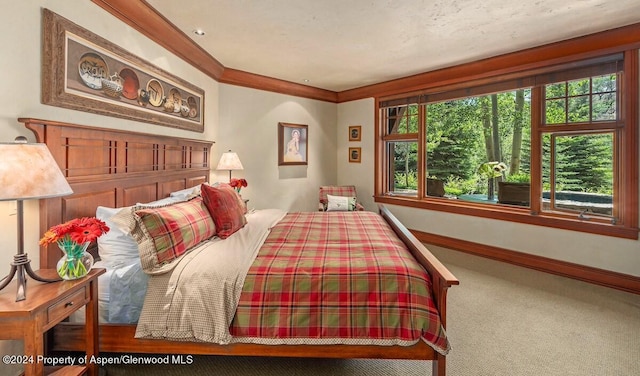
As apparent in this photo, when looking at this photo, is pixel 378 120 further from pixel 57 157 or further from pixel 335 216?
pixel 57 157

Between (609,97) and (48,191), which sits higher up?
(609,97)

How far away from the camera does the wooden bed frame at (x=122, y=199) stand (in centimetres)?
167

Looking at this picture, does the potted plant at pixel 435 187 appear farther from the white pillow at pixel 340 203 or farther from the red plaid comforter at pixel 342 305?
the red plaid comforter at pixel 342 305

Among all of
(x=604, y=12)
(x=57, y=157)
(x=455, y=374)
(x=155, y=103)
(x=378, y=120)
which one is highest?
(x=604, y=12)

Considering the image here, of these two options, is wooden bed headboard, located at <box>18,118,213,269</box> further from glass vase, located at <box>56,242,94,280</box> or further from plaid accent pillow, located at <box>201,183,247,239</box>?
plaid accent pillow, located at <box>201,183,247,239</box>

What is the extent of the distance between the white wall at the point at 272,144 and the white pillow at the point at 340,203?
1.91 feet

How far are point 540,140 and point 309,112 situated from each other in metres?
3.43

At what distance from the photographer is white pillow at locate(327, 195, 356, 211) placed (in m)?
4.93

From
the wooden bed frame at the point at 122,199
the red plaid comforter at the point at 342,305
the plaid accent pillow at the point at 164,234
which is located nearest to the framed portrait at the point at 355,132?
the wooden bed frame at the point at 122,199

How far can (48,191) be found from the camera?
1.35 m

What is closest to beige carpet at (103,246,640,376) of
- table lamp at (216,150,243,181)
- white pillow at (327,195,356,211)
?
white pillow at (327,195,356,211)

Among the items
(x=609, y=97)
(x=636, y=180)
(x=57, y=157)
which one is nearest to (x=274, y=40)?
(x=57, y=157)

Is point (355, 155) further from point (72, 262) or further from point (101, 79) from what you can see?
point (72, 262)

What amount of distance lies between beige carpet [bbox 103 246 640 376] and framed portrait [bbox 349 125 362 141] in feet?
10.3
